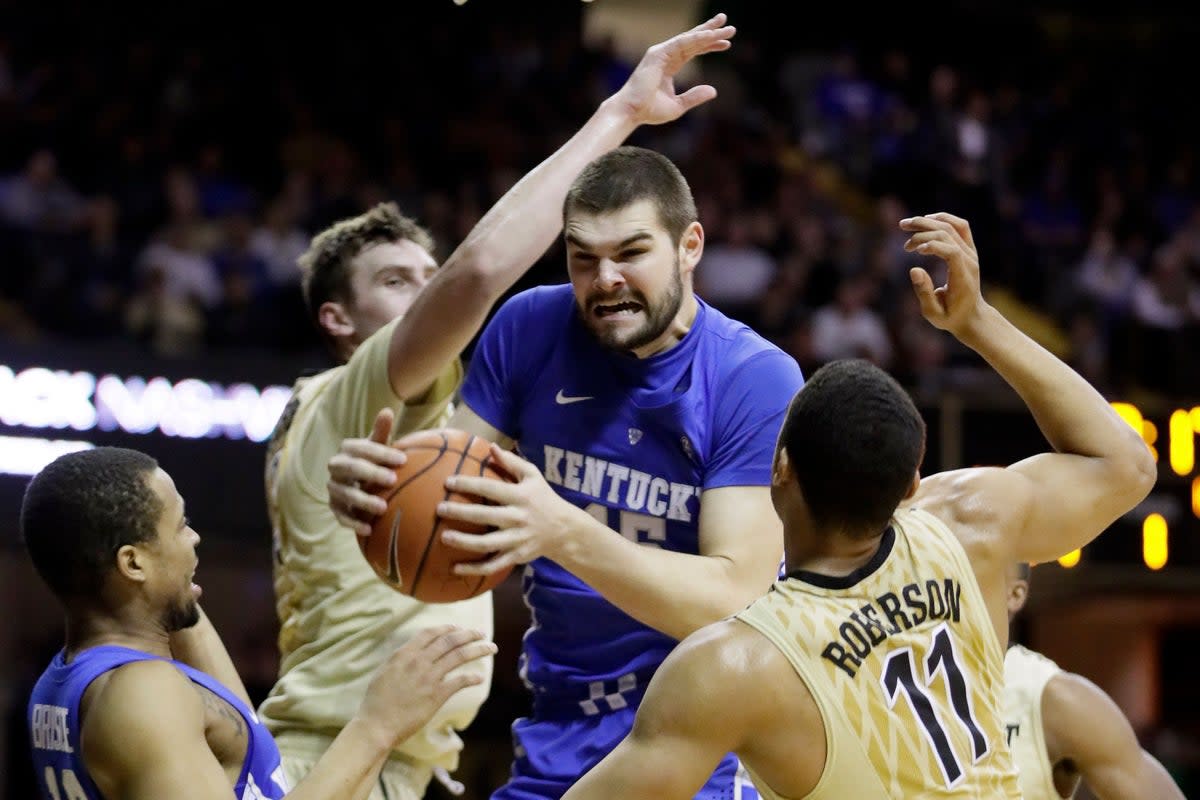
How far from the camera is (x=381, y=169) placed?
12367 mm

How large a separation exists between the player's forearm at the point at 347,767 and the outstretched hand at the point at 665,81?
5.41 feet

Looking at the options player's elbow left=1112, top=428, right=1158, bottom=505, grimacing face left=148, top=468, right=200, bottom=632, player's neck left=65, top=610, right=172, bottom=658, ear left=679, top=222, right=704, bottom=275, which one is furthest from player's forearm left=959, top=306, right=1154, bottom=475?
player's neck left=65, top=610, right=172, bottom=658

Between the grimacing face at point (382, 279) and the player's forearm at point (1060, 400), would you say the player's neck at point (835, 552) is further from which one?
the grimacing face at point (382, 279)

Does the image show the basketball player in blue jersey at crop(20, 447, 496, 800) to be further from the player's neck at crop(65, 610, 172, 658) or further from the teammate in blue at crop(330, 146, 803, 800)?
the teammate in blue at crop(330, 146, 803, 800)

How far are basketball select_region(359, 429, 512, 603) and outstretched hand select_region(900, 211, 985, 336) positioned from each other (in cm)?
104

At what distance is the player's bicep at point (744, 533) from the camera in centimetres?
354

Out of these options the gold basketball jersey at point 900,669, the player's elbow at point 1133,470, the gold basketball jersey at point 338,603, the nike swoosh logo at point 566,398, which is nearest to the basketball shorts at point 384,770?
the gold basketball jersey at point 338,603

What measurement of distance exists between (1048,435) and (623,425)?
38.9 inches

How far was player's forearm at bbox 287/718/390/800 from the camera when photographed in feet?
10.3

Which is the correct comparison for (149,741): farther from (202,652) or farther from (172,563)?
(202,652)

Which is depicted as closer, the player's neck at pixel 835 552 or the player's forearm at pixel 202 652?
the player's neck at pixel 835 552

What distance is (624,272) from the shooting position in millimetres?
3701

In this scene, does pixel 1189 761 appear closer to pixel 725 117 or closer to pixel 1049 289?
pixel 1049 289

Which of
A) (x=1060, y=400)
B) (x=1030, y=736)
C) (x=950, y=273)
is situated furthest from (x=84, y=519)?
(x=1030, y=736)
